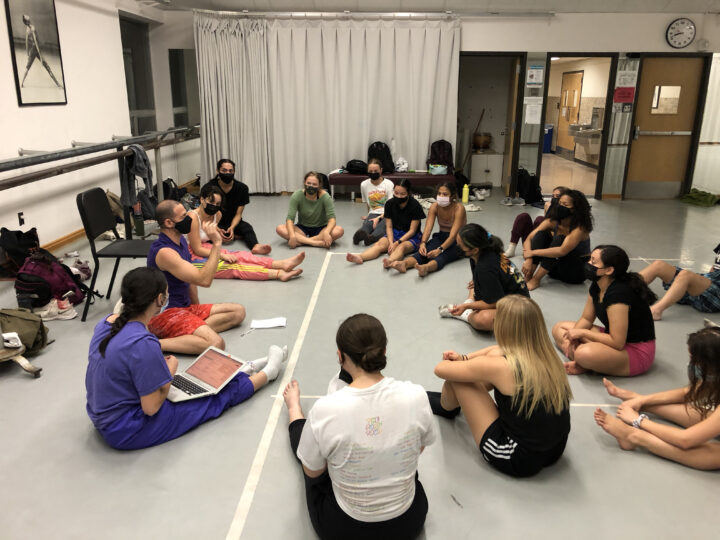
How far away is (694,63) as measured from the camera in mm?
8969

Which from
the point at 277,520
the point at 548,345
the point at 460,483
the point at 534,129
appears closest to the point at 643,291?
the point at 548,345

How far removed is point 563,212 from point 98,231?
385 cm

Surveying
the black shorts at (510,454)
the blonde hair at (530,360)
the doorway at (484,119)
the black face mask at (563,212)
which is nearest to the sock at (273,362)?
the black shorts at (510,454)

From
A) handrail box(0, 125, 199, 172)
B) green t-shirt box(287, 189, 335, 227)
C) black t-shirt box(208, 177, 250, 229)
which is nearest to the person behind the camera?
handrail box(0, 125, 199, 172)

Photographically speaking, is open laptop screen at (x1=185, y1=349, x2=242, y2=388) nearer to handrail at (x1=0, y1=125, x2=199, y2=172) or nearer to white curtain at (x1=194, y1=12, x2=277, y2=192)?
handrail at (x1=0, y1=125, x2=199, y2=172)

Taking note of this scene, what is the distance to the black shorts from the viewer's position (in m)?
2.46

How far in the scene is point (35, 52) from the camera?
18.9 ft

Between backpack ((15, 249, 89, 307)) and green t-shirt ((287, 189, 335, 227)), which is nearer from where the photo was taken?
backpack ((15, 249, 89, 307))

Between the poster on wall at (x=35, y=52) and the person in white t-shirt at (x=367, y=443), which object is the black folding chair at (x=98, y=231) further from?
the person in white t-shirt at (x=367, y=443)

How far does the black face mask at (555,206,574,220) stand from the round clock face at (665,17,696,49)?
19.3ft

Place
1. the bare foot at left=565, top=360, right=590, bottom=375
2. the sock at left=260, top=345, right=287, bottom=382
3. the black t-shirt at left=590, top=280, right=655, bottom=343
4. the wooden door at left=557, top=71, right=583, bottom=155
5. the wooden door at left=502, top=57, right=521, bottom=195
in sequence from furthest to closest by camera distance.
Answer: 1. the wooden door at left=557, top=71, right=583, bottom=155
2. the wooden door at left=502, top=57, right=521, bottom=195
3. the bare foot at left=565, top=360, right=590, bottom=375
4. the sock at left=260, top=345, right=287, bottom=382
5. the black t-shirt at left=590, top=280, right=655, bottom=343

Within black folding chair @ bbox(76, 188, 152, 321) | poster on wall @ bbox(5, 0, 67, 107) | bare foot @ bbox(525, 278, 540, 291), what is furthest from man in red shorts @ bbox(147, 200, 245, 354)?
poster on wall @ bbox(5, 0, 67, 107)

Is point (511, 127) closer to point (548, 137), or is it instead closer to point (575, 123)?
point (575, 123)

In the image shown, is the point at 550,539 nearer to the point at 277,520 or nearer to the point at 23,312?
the point at 277,520
